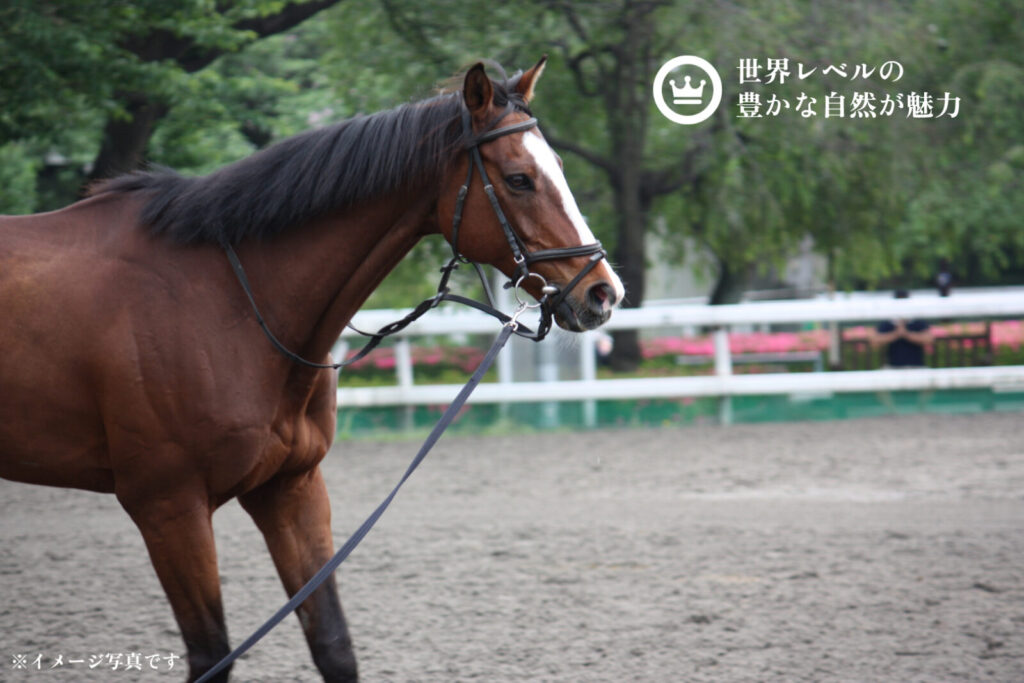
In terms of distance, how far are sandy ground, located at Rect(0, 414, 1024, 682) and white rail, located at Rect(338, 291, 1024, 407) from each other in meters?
1.46

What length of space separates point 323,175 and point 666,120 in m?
9.88

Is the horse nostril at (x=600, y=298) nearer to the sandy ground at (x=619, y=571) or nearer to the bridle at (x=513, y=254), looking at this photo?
the bridle at (x=513, y=254)

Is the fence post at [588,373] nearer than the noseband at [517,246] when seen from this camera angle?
No

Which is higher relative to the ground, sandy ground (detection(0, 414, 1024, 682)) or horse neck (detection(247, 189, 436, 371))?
horse neck (detection(247, 189, 436, 371))

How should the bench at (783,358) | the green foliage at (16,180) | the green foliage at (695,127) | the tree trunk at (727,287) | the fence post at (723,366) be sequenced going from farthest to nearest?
1. the tree trunk at (727,287)
2. the bench at (783,358)
3. the green foliage at (695,127)
4. the fence post at (723,366)
5. the green foliage at (16,180)

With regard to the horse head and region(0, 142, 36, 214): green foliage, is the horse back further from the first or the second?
region(0, 142, 36, 214): green foliage

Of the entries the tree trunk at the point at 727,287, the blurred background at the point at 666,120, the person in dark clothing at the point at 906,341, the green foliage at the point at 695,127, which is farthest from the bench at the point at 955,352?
the tree trunk at the point at 727,287

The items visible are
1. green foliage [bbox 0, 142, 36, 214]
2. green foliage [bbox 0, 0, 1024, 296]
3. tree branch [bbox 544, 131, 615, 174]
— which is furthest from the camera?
tree branch [bbox 544, 131, 615, 174]

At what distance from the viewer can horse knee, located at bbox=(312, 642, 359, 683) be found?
3.18m

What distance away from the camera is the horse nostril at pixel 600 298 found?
2.88m

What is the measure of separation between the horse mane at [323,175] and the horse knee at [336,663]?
4.23 ft

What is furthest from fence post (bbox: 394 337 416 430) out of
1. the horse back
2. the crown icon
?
the horse back

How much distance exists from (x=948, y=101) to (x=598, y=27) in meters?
4.56

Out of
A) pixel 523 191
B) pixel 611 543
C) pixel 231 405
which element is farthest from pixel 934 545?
pixel 231 405
